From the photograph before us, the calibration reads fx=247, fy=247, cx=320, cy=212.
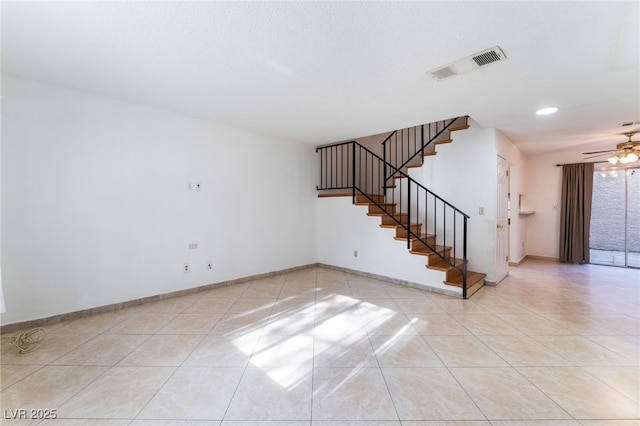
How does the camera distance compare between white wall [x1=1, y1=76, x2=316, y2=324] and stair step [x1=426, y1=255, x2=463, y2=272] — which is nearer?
white wall [x1=1, y1=76, x2=316, y2=324]

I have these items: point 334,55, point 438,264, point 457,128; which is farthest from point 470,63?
point 438,264

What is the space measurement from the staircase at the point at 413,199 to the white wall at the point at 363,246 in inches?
4.6

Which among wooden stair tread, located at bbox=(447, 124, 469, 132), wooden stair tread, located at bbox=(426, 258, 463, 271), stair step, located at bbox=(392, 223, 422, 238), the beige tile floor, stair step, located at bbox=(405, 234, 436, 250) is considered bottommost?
the beige tile floor

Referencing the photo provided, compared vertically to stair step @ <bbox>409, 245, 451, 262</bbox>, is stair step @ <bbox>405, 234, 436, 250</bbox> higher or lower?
higher

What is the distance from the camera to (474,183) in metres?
4.10

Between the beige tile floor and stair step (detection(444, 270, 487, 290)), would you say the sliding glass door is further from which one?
stair step (detection(444, 270, 487, 290))

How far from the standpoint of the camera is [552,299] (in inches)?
138

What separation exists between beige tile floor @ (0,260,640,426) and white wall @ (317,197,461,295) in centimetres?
58

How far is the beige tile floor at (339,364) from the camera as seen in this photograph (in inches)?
61.3

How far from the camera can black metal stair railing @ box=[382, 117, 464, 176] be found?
191 inches

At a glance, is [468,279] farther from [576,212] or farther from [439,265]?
[576,212]

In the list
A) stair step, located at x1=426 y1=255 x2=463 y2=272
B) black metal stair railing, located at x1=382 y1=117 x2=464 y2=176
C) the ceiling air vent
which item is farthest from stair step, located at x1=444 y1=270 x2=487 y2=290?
the ceiling air vent

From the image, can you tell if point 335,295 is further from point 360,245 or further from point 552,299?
point 552,299

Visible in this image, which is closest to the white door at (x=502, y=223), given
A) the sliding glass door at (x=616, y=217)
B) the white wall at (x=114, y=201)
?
the sliding glass door at (x=616, y=217)
